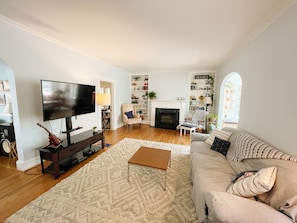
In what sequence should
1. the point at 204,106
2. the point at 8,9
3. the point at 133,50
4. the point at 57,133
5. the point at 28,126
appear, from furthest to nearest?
the point at 204,106 < the point at 133,50 < the point at 57,133 < the point at 28,126 < the point at 8,9

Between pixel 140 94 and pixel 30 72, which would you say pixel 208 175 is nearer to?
pixel 30 72

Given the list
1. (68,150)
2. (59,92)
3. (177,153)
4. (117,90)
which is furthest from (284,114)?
(117,90)

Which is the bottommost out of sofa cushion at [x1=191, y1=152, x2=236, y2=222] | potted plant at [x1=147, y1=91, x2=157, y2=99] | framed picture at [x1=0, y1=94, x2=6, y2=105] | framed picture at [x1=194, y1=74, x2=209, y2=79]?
sofa cushion at [x1=191, y1=152, x2=236, y2=222]

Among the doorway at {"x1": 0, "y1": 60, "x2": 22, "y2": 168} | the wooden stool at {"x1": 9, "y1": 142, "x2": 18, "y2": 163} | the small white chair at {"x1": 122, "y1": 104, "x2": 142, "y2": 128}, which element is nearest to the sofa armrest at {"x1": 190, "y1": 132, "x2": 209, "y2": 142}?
the small white chair at {"x1": 122, "y1": 104, "x2": 142, "y2": 128}

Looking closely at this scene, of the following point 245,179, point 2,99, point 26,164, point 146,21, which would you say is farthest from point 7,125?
point 245,179

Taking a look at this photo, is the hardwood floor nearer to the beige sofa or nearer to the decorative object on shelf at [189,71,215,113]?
the beige sofa

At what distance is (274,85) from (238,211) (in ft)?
5.73

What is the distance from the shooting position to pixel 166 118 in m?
5.86

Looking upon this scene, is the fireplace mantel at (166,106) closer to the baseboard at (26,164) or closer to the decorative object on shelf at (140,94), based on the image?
the decorative object on shelf at (140,94)

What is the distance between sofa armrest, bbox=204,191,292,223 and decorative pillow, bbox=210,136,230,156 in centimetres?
141

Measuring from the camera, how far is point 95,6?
5.57ft

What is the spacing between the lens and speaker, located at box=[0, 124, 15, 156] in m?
2.84

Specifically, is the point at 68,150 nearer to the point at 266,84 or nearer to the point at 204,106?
the point at 266,84

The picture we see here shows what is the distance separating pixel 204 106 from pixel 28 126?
5685 millimetres
